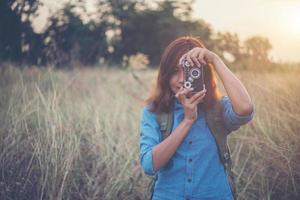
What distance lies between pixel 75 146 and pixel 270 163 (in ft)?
4.48

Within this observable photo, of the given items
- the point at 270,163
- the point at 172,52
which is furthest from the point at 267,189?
the point at 172,52

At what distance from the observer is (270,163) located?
317cm

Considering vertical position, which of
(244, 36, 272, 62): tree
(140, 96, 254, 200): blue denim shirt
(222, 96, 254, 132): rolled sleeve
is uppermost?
(244, 36, 272, 62): tree

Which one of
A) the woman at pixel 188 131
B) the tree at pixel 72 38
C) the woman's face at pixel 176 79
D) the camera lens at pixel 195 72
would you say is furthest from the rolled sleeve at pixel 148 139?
the tree at pixel 72 38

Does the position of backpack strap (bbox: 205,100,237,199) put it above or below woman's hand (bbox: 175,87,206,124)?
Answer: below

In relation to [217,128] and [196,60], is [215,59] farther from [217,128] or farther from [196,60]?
[217,128]

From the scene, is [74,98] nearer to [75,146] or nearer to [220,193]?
[75,146]

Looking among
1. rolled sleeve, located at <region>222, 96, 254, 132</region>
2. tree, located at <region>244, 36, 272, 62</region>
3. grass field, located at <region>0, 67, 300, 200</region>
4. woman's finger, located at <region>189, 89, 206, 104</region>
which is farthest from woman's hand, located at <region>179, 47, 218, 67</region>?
tree, located at <region>244, 36, 272, 62</region>

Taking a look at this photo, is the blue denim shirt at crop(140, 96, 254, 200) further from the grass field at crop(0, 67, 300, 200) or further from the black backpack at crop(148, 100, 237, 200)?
the grass field at crop(0, 67, 300, 200)

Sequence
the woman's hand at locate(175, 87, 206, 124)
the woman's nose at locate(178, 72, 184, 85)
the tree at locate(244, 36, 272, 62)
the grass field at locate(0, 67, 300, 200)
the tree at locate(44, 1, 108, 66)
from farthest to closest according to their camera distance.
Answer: the tree at locate(44, 1, 108, 66) < the tree at locate(244, 36, 272, 62) < the grass field at locate(0, 67, 300, 200) < the woman's nose at locate(178, 72, 184, 85) < the woman's hand at locate(175, 87, 206, 124)

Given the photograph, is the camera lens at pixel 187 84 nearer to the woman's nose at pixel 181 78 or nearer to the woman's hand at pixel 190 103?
the woman's hand at pixel 190 103

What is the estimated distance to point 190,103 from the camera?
5.92ft

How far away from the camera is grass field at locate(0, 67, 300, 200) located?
2.99 m

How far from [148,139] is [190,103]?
24 centimetres
